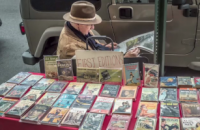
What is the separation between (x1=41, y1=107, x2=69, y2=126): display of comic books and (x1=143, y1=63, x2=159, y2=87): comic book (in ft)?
1.95

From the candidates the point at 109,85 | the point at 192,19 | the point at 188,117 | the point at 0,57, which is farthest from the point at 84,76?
the point at 0,57

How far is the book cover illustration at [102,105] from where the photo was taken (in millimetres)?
1449

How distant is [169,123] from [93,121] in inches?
16.7

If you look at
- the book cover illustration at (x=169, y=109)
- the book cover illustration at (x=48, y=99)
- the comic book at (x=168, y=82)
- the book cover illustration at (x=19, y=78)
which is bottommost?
the book cover illustration at (x=19, y=78)

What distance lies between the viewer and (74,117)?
1406mm

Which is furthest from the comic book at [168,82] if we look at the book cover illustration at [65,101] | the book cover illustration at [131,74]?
the book cover illustration at [65,101]

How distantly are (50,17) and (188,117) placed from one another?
2538 mm

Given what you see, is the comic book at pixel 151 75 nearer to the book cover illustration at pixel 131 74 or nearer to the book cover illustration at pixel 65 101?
the book cover illustration at pixel 131 74

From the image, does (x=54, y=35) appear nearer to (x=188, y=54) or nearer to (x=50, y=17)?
(x=50, y=17)

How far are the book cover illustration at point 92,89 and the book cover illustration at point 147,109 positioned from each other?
337mm

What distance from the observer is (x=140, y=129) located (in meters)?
1.27

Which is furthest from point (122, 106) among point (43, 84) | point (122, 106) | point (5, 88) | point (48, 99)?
point (5, 88)

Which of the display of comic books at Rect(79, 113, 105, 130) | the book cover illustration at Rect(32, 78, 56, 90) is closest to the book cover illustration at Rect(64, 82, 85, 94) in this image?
the book cover illustration at Rect(32, 78, 56, 90)

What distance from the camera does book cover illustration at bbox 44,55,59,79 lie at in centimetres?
183
